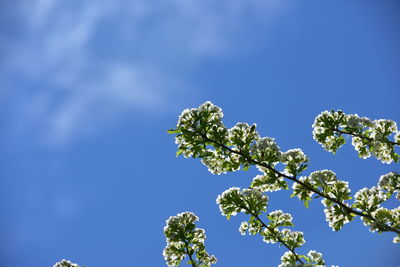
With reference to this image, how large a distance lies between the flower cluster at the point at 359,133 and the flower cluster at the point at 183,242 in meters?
4.76

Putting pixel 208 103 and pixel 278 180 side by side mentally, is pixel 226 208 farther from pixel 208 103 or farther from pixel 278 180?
pixel 208 103

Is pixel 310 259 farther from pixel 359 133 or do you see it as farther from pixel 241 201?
pixel 359 133

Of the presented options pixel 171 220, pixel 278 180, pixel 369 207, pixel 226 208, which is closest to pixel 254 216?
pixel 226 208

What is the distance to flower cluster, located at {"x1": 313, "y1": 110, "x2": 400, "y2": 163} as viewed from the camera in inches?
360

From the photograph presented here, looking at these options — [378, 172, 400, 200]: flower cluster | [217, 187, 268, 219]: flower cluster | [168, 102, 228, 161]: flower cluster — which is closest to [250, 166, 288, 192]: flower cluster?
[217, 187, 268, 219]: flower cluster

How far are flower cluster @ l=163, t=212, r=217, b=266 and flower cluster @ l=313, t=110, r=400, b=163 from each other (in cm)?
476

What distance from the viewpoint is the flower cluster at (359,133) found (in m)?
9.16

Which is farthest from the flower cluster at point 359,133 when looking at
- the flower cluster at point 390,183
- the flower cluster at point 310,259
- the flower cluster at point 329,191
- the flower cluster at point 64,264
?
the flower cluster at point 64,264

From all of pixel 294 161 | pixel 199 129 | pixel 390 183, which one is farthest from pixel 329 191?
pixel 199 129

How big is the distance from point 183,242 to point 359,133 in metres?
6.13

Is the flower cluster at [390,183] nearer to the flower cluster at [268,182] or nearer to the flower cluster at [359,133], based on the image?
the flower cluster at [359,133]

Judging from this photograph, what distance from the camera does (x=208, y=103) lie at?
353 inches

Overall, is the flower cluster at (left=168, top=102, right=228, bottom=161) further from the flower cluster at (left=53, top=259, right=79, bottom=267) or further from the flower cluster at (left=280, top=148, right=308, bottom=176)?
the flower cluster at (left=53, top=259, right=79, bottom=267)

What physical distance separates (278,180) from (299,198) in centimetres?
70
